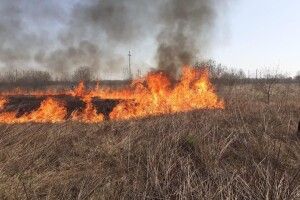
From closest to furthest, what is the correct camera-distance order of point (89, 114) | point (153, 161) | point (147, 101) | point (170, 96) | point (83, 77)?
point (153, 161) → point (89, 114) → point (147, 101) → point (170, 96) → point (83, 77)

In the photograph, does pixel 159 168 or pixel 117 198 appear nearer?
pixel 117 198

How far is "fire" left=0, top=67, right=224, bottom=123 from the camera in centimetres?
1318

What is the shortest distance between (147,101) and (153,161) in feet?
28.9

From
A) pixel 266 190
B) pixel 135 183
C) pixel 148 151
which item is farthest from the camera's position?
pixel 148 151

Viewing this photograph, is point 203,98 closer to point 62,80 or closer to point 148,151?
point 148,151

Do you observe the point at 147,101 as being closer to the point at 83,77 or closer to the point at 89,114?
the point at 89,114

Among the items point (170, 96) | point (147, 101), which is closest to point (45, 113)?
point (147, 101)

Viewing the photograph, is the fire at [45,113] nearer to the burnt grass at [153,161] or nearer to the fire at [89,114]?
the fire at [89,114]

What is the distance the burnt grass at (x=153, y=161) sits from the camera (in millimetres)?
5121

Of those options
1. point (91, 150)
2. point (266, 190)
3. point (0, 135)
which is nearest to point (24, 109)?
point (0, 135)

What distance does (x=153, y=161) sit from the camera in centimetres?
636

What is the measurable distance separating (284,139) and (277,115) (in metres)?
2.19

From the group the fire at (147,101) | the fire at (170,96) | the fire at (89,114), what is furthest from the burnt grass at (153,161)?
the fire at (170,96)

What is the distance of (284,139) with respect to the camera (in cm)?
876
